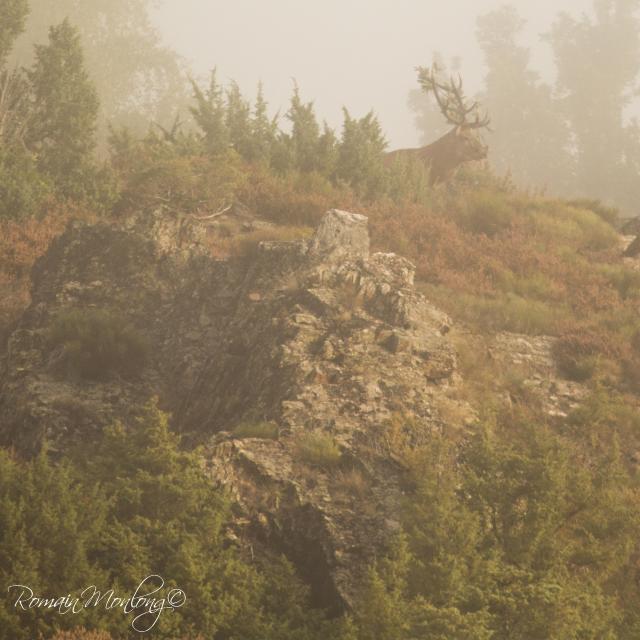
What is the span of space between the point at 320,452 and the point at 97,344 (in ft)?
13.0

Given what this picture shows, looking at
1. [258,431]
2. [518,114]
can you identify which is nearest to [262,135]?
[258,431]

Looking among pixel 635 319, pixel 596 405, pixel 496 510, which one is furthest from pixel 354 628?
pixel 635 319

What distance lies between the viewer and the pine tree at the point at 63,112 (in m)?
14.5

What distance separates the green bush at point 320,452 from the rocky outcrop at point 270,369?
3 cm

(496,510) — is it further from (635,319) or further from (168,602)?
(635,319)

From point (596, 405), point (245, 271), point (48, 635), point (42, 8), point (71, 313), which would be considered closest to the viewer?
point (48, 635)

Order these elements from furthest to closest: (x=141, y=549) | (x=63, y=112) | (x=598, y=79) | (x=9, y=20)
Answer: (x=598, y=79) < (x=9, y=20) < (x=63, y=112) < (x=141, y=549)

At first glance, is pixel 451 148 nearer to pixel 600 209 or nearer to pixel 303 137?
pixel 600 209

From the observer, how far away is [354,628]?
5.03 m

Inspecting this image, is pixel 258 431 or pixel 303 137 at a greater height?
pixel 303 137

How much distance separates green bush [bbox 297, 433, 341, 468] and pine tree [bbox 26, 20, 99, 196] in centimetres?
904

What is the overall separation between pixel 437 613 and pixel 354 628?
0.59 metres

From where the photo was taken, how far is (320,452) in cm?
735

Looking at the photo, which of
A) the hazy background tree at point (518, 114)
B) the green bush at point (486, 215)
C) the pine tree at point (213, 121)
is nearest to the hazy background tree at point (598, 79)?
the hazy background tree at point (518, 114)
